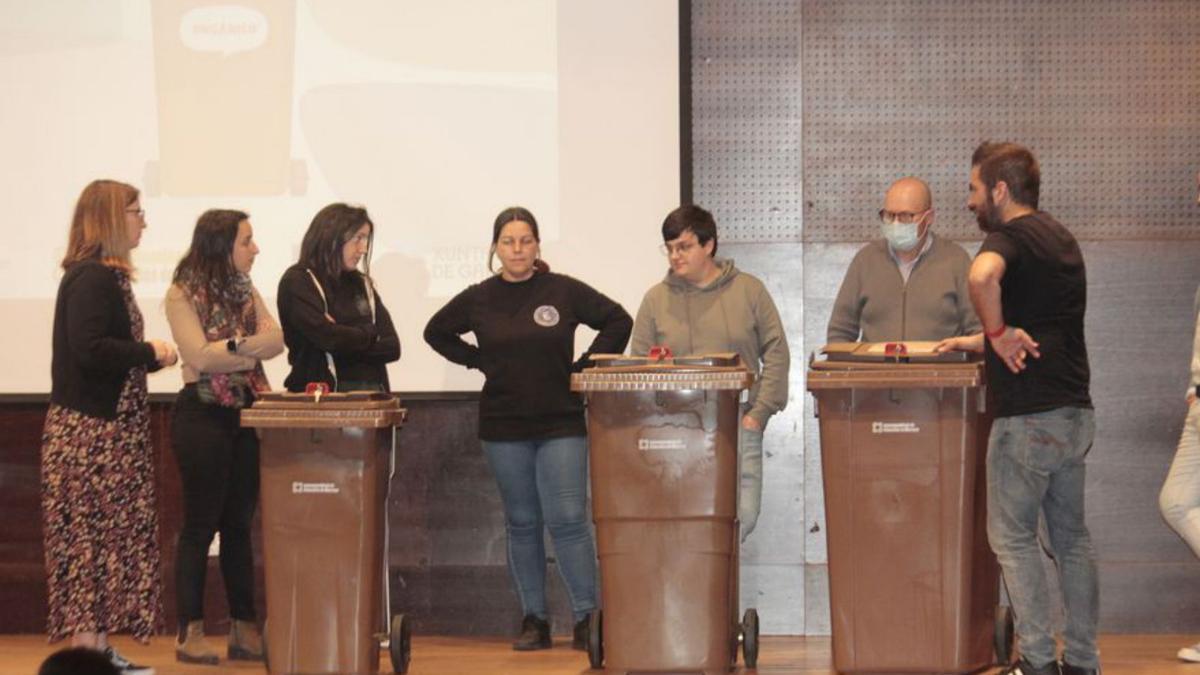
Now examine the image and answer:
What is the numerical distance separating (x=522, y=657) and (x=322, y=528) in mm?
1058

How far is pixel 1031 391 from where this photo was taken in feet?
14.7

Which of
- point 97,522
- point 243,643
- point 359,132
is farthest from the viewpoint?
point 359,132

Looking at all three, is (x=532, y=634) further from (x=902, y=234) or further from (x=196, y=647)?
(x=902, y=234)

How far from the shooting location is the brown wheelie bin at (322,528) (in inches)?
198

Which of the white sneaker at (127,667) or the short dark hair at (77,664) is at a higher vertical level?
the short dark hair at (77,664)

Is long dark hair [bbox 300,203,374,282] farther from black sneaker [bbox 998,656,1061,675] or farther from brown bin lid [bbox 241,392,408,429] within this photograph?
black sneaker [bbox 998,656,1061,675]

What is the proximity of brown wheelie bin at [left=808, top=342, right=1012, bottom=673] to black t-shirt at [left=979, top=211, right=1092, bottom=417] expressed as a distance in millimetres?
327

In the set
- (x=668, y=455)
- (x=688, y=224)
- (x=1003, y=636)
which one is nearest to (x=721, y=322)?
(x=688, y=224)

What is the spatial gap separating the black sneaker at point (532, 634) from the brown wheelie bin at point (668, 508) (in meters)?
0.84

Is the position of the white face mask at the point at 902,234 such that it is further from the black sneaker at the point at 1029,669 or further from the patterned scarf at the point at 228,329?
the patterned scarf at the point at 228,329

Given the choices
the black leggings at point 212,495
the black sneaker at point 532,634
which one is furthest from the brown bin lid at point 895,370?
the black leggings at point 212,495

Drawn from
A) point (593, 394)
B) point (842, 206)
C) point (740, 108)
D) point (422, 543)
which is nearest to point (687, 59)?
point (740, 108)

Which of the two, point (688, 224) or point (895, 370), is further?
point (688, 224)

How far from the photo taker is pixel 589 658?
17.6 ft
